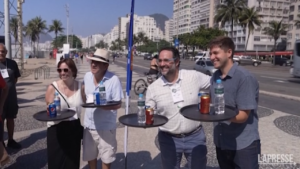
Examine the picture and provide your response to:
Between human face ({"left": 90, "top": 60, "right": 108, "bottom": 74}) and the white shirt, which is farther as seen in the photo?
human face ({"left": 90, "top": 60, "right": 108, "bottom": 74})

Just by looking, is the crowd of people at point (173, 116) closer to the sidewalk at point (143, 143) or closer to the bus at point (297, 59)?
the sidewalk at point (143, 143)

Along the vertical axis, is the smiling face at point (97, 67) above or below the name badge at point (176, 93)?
above

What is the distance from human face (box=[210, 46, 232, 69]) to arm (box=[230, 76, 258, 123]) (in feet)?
0.84

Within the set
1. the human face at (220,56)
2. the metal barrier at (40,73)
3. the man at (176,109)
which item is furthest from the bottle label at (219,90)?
the metal barrier at (40,73)

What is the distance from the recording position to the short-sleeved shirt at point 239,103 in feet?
7.85

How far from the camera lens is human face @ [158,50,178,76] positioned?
9.28ft

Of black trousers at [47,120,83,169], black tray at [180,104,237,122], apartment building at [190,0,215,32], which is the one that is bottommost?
black trousers at [47,120,83,169]

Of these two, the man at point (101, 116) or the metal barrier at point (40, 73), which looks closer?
the man at point (101, 116)

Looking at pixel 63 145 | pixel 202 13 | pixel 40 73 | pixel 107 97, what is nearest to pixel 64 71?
pixel 107 97

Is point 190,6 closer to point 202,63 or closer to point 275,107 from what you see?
point 202,63

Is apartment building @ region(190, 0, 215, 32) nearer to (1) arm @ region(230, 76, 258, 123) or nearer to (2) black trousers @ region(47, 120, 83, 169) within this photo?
(2) black trousers @ region(47, 120, 83, 169)

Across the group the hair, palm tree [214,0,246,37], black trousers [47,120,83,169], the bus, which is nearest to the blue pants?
the hair

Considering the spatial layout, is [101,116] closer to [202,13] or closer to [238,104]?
[238,104]

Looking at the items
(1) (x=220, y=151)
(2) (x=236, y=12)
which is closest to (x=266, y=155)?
(1) (x=220, y=151)
